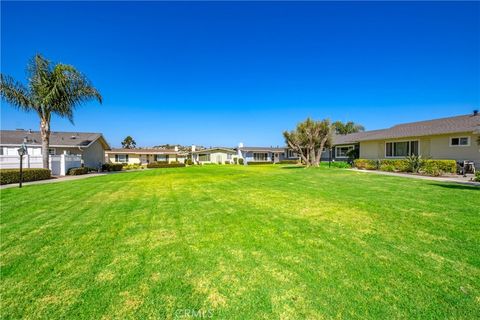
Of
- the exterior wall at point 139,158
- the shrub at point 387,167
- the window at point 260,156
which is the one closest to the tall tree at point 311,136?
the shrub at point 387,167

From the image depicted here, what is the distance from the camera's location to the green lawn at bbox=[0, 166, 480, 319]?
2580 mm

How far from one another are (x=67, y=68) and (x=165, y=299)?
887 inches

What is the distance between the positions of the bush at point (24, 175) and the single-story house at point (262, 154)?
34.7 m

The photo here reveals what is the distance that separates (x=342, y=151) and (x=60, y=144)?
34.6 m

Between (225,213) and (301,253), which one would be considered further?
(225,213)

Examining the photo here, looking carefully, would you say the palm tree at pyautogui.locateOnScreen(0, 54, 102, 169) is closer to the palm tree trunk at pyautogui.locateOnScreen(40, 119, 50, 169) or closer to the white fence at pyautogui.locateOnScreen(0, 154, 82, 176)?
the palm tree trunk at pyautogui.locateOnScreen(40, 119, 50, 169)

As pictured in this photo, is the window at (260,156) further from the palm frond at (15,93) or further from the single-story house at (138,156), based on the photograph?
the palm frond at (15,93)

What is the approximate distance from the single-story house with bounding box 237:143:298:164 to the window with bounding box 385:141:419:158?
25703 millimetres

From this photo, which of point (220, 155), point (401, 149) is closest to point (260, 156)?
point (220, 155)

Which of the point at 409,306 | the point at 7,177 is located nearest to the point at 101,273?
the point at 409,306

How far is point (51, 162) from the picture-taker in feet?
66.5

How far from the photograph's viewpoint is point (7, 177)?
46.5 ft

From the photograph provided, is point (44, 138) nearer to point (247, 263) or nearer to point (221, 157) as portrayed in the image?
point (247, 263)

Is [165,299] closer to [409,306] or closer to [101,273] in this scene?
[101,273]
